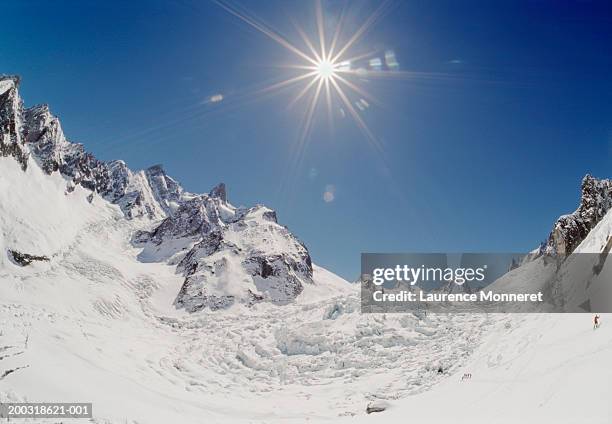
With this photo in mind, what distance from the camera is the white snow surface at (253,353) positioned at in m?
17.1

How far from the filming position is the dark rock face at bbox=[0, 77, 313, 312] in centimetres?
7025

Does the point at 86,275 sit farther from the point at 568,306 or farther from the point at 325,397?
the point at 568,306

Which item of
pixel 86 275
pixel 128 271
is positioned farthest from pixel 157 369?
pixel 128 271

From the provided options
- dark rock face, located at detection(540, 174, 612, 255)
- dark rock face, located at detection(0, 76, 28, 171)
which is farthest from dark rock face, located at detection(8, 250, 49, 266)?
dark rock face, located at detection(540, 174, 612, 255)

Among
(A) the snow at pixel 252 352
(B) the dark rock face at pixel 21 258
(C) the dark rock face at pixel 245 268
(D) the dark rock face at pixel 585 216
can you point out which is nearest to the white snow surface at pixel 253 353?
(A) the snow at pixel 252 352

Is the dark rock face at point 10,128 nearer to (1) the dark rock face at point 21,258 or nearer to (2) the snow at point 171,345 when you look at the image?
(2) the snow at point 171,345

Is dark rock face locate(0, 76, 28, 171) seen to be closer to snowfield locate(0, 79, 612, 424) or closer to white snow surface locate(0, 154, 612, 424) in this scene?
snowfield locate(0, 79, 612, 424)

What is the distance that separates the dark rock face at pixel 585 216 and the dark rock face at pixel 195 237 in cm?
4740

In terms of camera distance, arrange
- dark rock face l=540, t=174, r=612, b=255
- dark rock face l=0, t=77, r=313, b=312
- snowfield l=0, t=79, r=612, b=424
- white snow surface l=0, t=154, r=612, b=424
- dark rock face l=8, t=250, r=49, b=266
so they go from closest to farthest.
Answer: white snow surface l=0, t=154, r=612, b=424, snowfield l=0, t=79, r=612, b=424, dark rock face l=540, t=174, r=612, b=255, dark rock face l=8, t=250, r=49, b=266, dark rock face l=0, t=77, r=313, b=312

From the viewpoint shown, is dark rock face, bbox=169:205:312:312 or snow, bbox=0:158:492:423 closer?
snow, bbox=0:158:492:423

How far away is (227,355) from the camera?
45.1 m

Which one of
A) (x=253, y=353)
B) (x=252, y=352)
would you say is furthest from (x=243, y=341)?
(x=253, y=353)

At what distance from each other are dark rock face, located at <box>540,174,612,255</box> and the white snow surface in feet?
31.1

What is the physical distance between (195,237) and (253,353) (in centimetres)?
8495
